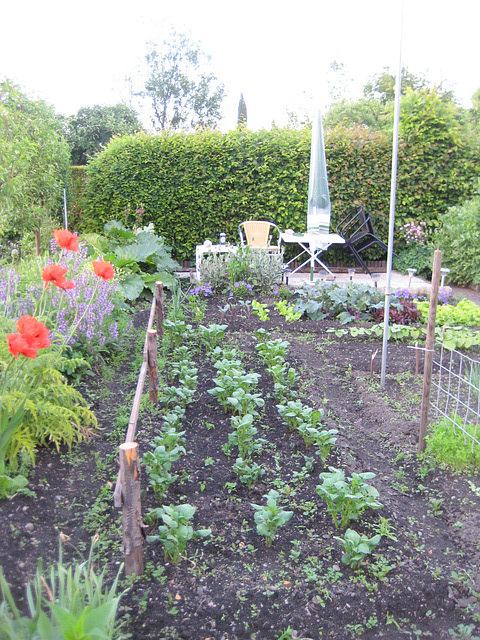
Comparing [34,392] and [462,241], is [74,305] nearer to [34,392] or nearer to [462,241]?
[34,392]

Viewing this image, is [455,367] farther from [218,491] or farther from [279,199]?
[279,199]

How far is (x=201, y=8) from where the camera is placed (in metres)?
23.2

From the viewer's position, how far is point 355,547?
1.91m

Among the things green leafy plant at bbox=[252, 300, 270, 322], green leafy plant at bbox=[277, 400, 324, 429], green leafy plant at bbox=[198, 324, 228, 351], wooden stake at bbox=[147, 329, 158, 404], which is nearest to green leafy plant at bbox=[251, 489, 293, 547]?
green leafy plant at bbox=[277, 400, 324, 429]

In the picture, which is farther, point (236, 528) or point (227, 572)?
point (236, 528)

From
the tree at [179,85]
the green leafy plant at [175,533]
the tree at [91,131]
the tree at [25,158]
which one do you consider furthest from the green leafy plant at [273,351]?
the tree at [179,85]

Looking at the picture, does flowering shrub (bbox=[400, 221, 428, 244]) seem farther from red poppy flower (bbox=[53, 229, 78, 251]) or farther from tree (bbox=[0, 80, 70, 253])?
red poppy flower (bbox=[53, 229, 78, 251])

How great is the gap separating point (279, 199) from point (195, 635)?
25.7 feet

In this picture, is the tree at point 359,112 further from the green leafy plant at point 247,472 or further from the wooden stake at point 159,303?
the green leafy plant at point 247,472

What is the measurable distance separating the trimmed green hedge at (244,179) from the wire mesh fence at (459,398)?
4.79 meters

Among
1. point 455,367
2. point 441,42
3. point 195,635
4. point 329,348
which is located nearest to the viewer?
point 195,635

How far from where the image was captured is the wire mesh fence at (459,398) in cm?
276

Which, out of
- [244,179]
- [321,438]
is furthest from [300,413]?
[244,179]

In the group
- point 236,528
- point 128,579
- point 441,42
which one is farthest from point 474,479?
point 441,42
